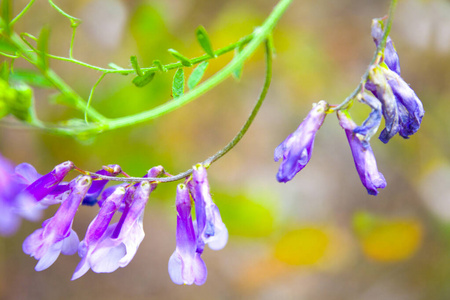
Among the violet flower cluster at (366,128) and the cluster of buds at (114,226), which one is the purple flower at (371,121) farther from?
the cluster of buds at (114,226)

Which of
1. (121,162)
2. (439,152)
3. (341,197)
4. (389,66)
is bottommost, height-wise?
(389,66)

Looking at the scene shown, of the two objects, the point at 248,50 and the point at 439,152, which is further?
the point at 439,152

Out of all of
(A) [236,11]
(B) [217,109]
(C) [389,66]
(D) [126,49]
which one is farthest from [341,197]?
(C) [389,66]

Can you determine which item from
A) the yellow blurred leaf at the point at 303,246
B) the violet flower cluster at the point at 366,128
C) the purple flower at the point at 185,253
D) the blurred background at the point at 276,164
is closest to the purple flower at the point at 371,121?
the violet flower cluster at the point at 366,128

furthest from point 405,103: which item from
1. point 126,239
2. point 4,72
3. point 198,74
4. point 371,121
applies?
point 4,72

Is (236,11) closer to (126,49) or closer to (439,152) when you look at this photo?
(126,49)

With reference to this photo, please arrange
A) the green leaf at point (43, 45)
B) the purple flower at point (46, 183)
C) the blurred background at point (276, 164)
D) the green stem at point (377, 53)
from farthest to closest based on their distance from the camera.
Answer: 1. the blurred background at point (276, 164)
2. the purple flower at point (46, 183)
3. the green stem at point (377, 53)
4. the green leaf at point (43, 45)

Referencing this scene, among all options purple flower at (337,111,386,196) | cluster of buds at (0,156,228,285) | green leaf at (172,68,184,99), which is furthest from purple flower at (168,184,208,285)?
purple flower at (337,111,386,196)
